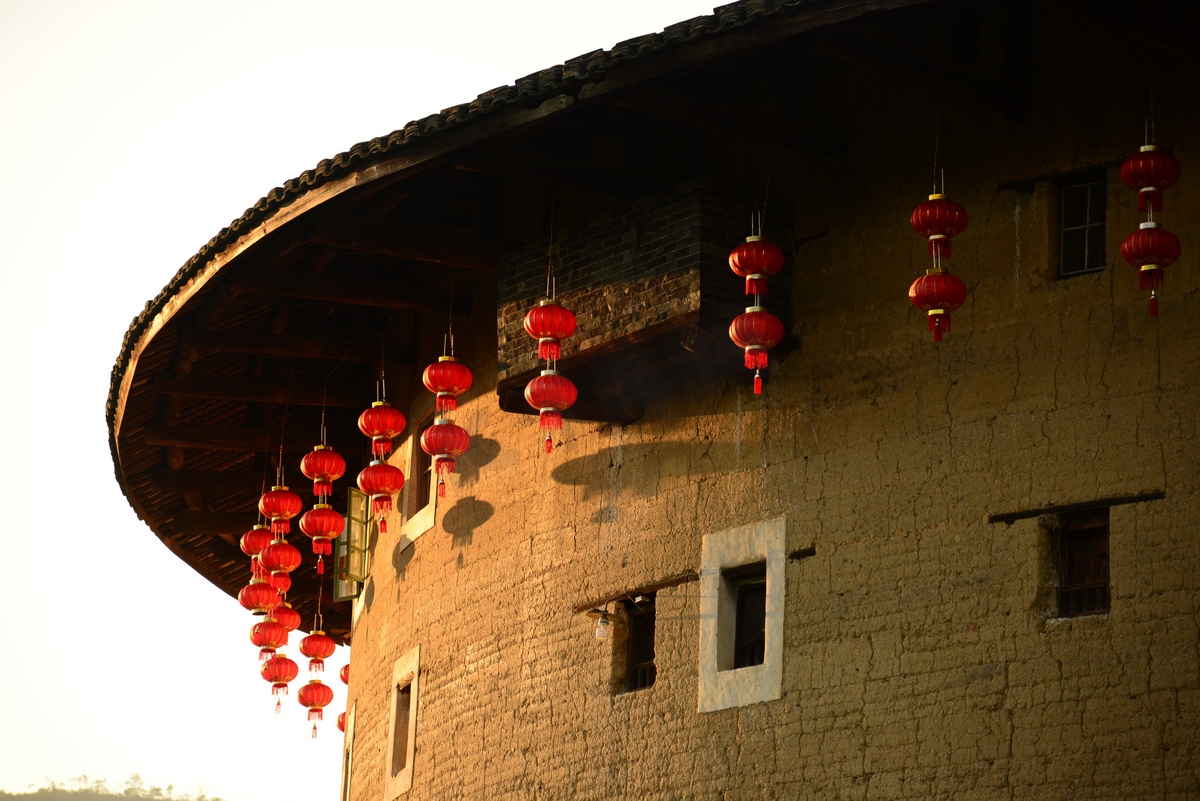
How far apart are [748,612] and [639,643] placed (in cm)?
106

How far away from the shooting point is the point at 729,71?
13.4 metres

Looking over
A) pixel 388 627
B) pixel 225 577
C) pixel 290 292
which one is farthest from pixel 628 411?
pixel 225 577

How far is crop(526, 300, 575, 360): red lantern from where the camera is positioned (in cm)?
1316

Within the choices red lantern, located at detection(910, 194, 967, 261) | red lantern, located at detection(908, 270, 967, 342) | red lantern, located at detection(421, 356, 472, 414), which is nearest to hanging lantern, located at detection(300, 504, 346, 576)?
red lantern, located at detection(421, 356, 472, 414)

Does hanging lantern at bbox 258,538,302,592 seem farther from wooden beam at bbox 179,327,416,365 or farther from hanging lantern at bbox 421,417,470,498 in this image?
hanging lantern at bbox 421,417,470,498

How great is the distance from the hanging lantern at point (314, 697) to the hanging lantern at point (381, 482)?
5119 millimetres

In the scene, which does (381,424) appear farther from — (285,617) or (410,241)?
(285,617)

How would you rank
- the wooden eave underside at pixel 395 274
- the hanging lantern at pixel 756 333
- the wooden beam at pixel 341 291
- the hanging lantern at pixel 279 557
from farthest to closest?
the hanging lantern at pixel 279 557, the wooden beam at pixel 341 291, the wooden eave underside at pixel 395 274, the hanging lantern at pixel 756 333

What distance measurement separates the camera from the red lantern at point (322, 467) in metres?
16.9

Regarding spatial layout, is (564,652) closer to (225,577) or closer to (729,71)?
(729,71)

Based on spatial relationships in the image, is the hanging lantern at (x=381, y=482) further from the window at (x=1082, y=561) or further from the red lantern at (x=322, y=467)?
the window at (x=1082, y=561)

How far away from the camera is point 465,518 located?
1598 cm

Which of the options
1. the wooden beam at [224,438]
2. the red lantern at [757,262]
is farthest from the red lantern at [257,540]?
the red lantern at [757,262]

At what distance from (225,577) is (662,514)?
9.85 meters
